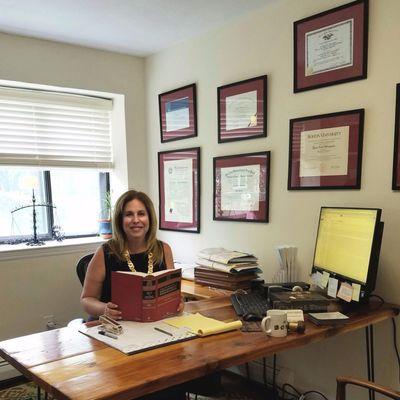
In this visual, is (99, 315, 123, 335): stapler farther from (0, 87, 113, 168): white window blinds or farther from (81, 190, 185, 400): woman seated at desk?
(0, 87, 113, 168): white window blinds

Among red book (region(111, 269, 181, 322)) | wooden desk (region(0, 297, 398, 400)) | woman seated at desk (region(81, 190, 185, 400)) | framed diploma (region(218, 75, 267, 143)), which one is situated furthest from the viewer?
framed diploma (region(218, 75, 267, 143))

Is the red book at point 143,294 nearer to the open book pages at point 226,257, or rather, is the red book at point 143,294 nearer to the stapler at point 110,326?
the stapler at point 110,326

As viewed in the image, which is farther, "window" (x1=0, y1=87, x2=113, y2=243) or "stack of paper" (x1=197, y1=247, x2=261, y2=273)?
"window" (x1=0, y1=87, x2=113, y2=243)

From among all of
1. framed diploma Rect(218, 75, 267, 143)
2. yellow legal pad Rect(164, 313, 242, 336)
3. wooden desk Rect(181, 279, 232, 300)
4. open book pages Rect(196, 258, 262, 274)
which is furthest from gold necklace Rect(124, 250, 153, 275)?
framed diploma Rect(218, 75, 267, 143)

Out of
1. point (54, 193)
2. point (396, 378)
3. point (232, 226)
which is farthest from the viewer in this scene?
point (54, 193)

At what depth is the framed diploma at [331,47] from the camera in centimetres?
198

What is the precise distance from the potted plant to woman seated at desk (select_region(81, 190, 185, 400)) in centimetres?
147

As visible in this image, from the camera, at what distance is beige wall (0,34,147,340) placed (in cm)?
284

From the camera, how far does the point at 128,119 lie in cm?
337

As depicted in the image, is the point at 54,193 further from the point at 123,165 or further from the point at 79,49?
the point at 79,49

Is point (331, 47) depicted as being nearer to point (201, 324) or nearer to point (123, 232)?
point (123, 232)

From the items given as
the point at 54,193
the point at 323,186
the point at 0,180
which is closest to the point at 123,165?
the point at 54,193

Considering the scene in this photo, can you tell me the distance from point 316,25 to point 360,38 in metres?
0.29

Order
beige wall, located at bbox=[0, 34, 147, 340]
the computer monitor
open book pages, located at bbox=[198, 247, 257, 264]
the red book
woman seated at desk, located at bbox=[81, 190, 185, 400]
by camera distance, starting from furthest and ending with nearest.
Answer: beige wall, located at bbox=[0, 34, 147, 340], open book pages, located at bbox=[198, 247, 257, 264], woman seated at desk, located at bbox=[81, 190, 185, 400], the computer monitor, the red book
